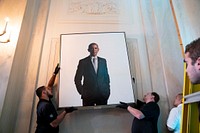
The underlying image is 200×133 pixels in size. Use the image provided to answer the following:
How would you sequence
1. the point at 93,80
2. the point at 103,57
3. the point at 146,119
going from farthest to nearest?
the point at 103,57
the point at 93,80
the point at 146,119

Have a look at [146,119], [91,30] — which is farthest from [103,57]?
[146,119]

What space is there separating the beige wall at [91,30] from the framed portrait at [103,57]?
196 mm

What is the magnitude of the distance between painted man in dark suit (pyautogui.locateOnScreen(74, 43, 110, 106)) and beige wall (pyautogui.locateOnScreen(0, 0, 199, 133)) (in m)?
0.21

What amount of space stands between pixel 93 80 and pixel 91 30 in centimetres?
103

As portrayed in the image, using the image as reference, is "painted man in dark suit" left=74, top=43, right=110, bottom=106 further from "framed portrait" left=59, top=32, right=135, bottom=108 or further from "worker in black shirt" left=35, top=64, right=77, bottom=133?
"worker in black shirt" left=35, top=64, right=77, bottom=133

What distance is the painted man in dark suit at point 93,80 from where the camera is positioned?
296cm

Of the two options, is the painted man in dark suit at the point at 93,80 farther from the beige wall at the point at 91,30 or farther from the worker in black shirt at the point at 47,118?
the worker in black shirt at the point at 47,118

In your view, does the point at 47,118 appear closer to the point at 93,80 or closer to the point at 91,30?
the point at 93,80

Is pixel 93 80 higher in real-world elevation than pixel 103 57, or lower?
lower

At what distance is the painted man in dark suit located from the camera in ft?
9.70

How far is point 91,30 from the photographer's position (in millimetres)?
3682

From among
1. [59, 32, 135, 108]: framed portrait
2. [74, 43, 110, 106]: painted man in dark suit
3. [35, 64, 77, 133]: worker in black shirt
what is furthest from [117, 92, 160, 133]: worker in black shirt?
[35, 64, 77, 133]: worker in black shirt

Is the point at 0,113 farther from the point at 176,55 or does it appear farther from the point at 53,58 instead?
the point at 176,55

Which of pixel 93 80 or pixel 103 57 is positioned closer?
pixel 93 80
